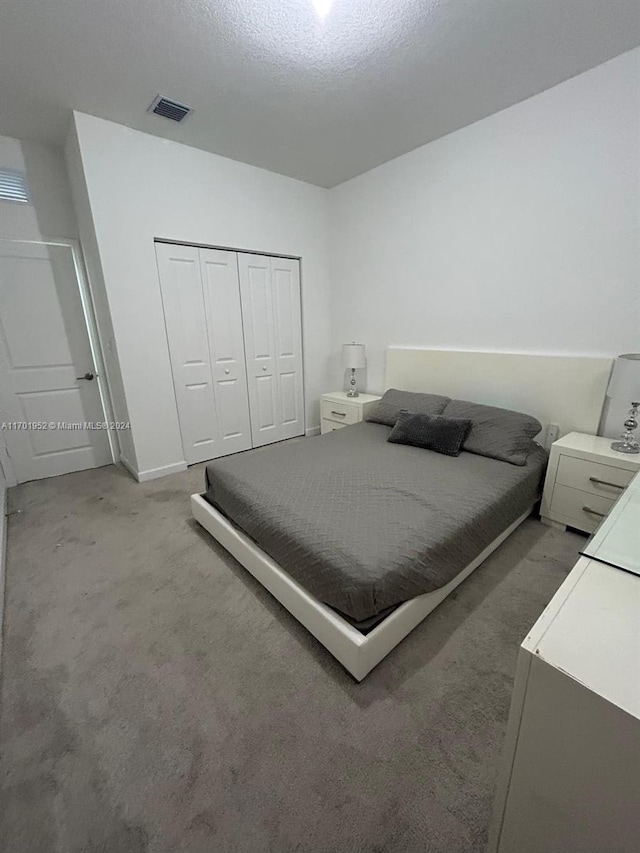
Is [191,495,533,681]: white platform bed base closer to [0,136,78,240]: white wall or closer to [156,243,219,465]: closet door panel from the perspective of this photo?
[156,243,219,465]: closet door panel

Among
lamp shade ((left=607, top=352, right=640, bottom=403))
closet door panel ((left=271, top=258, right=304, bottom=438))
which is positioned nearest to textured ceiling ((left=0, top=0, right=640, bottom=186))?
closet door panel ((left=271, top=258, right=304, bottom=438))

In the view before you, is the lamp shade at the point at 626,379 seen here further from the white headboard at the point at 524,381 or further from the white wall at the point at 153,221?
the white wall at the point at 153,221

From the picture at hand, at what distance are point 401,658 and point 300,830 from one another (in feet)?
2.01

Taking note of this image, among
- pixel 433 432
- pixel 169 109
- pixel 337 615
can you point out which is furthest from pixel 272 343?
pixel 337 615

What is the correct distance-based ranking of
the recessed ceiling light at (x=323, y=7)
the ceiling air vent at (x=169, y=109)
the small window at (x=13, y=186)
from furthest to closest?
the small window at (x=13, y=186), the ceiling air vent at (x=169, y=109), the recessed ceiling light at (x=323, y=7)

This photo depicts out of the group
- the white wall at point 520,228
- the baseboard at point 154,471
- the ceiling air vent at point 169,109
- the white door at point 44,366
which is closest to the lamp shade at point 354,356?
the white wall at point 520,228

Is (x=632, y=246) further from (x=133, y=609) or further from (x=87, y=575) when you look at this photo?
(x=87, y=575)

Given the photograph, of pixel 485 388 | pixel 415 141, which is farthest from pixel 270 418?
pixel 415 141

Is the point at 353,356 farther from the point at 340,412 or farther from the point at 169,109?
the point at 169,109

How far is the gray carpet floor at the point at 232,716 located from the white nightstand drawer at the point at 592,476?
395 mm

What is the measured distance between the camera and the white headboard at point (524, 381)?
7.39 feet

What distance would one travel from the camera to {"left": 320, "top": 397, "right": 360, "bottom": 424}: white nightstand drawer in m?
3.40

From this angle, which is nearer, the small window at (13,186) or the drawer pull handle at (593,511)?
the drawer pull handle at (593,511)

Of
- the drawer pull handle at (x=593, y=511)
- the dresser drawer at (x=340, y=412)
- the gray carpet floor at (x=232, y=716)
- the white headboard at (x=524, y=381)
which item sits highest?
the white headboard at (x=524, y=381)
